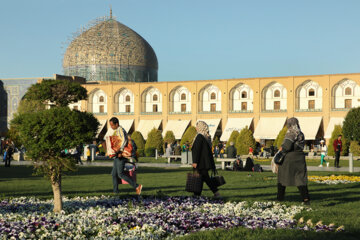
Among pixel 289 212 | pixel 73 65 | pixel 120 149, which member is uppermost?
pixel 73 65

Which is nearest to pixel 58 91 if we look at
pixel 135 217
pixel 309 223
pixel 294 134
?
pixel 294 134

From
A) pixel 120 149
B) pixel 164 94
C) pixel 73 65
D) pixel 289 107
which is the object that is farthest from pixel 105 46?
pixel 120 149

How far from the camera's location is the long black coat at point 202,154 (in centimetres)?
1000

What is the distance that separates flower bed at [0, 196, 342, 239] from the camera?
22.3 feet

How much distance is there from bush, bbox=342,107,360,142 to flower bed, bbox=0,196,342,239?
31.1 m

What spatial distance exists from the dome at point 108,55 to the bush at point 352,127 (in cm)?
3889

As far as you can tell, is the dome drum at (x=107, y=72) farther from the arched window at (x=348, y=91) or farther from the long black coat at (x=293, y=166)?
the long black coat at (x=293, y=166)

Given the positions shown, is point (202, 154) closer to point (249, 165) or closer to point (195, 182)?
point (195, 182)

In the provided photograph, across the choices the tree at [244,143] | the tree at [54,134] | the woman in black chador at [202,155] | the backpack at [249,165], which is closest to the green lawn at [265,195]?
the woman in black chador at [202,155]

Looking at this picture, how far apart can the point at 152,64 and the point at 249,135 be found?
33.7m

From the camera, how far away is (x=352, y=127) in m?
38.8

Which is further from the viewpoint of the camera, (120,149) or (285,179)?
(120,149)

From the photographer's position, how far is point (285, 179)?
31.5ft

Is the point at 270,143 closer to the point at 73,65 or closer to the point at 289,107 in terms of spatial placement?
the point at 289,107
